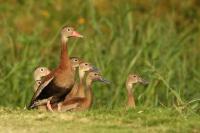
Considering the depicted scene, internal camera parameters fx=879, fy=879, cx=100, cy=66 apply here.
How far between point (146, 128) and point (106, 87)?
4.40m

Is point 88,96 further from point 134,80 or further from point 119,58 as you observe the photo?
point 119,58

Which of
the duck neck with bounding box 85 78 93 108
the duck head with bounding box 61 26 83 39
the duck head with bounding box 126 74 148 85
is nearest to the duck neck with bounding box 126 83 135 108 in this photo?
the duck head with bounding box 126 74 148 85

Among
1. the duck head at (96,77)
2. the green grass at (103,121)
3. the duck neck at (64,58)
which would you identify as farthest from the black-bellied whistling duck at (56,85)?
the duck head at (96,77)

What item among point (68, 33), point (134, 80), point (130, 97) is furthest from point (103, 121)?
point (134, 80)

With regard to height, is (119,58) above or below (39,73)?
above

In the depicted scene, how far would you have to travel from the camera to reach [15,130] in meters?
8.49

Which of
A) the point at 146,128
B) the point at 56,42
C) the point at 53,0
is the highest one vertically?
the point at 53,0

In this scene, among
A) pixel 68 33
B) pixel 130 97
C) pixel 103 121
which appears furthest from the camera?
pixel 68 33

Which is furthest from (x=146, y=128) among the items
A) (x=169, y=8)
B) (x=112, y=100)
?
(x=169, y=8)

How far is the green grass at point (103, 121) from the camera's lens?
28.0ft

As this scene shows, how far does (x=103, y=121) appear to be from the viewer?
8.98 metres

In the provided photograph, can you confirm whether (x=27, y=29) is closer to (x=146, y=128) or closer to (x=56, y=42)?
(x=56, y=42)

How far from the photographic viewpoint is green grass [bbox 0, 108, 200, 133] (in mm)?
8539

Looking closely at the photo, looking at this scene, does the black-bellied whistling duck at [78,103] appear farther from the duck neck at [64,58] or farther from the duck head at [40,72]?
the duck head at [40,72]
